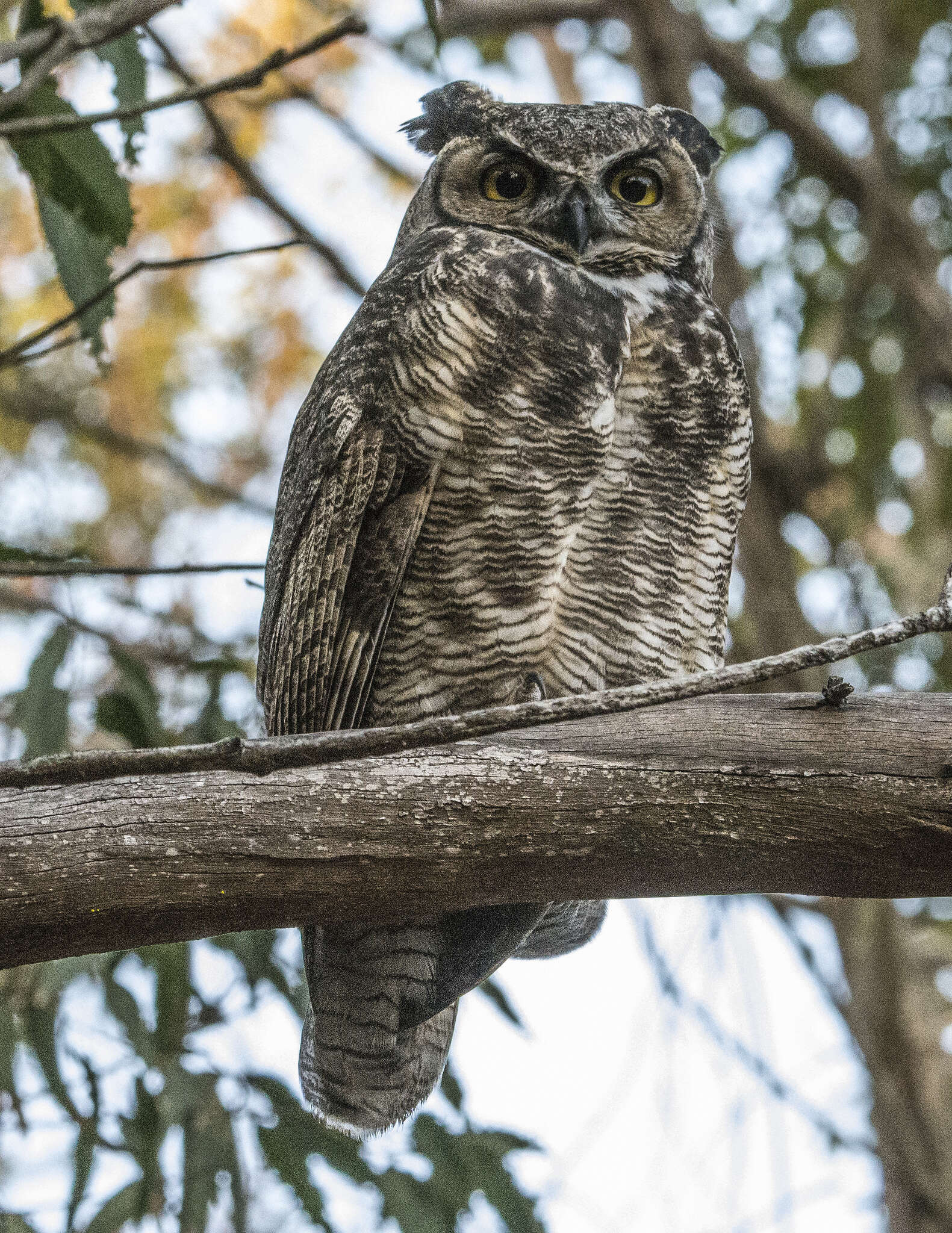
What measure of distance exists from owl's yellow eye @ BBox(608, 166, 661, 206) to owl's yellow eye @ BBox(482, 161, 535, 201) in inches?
5.6

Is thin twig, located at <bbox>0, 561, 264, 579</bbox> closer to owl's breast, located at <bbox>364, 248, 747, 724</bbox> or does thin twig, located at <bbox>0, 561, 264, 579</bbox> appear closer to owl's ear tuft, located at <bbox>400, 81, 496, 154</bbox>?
owl's breast, located at <bbox>364, 248, 747, 724</bbox>

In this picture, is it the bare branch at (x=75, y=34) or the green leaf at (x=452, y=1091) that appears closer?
the bare branch at (x=75, y=34)

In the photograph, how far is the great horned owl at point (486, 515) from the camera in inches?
77.1

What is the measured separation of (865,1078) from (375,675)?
2.44 metres

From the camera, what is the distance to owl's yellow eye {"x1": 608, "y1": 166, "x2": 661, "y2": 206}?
7.47 feet

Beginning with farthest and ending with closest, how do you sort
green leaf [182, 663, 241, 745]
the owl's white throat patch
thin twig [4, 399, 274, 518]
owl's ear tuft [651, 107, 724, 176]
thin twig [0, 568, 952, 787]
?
thin twig [4, 399, 274, 518], green leaf [182, 663, 241, 745], owl's ear tuft [651, 107, 724, 176], the owl's white throat patch, thin twig [0, 568, 952, 787]

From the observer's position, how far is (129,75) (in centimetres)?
180

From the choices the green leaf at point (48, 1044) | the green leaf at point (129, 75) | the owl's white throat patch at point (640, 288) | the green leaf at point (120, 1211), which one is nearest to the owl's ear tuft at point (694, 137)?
the owl's white throat patch at point (640, 288)

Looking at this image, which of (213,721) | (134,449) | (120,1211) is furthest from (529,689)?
(134,449)

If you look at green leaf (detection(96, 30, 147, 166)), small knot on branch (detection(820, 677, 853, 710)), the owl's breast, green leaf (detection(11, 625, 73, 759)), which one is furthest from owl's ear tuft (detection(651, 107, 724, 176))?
green leaf (detection(11, 625, 73, 759))

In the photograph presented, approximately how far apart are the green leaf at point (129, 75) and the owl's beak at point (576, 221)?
69 centimetres

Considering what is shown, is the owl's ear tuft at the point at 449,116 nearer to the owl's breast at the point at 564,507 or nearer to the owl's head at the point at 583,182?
the owl's head at the point at 583,182

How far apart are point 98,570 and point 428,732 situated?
0.77 meters

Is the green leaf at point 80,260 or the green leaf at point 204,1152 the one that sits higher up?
the green leaf at point 80,260
